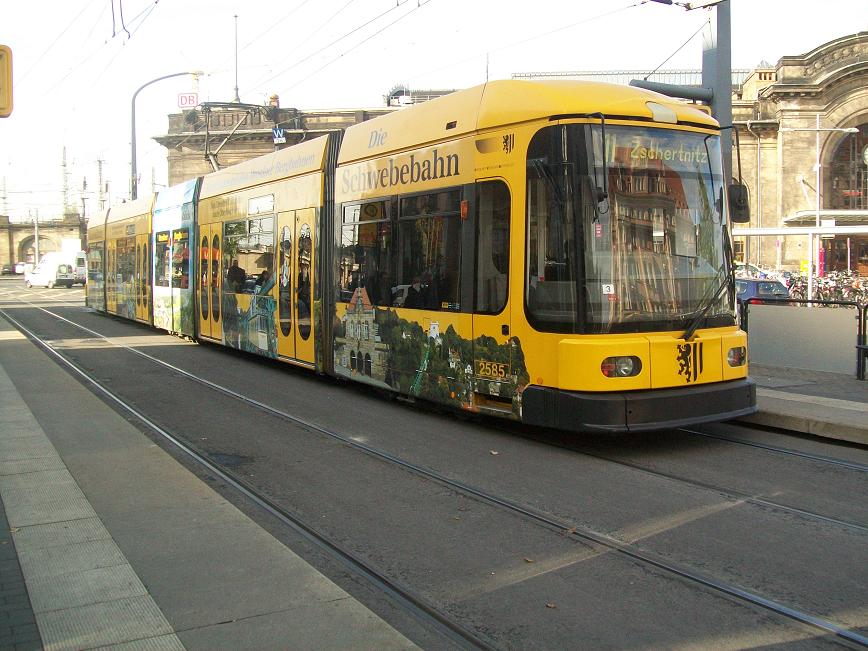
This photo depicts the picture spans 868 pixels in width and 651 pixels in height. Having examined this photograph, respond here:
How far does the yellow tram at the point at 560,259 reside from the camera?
7.71m

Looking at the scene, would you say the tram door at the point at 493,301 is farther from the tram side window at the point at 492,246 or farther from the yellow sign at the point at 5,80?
the yellow sign at the point at 5,80

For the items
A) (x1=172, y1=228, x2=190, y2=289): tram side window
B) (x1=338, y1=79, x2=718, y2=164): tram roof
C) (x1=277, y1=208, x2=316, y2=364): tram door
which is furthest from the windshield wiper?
(x1=172, y1=228, x2=190, y2=289): tram side window

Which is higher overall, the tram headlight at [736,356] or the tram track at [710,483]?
the tram headlight at [736,356]

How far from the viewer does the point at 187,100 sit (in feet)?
169

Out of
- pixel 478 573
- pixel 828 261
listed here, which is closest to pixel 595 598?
pixel 478 573

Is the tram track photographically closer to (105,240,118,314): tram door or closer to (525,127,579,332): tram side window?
(525,127,579,332): tram side window

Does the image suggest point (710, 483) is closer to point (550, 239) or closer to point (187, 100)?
point (550, 239)

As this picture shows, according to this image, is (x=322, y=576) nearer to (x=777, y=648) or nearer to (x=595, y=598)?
(x=595, y=598)

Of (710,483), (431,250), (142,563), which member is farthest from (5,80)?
(710,483)

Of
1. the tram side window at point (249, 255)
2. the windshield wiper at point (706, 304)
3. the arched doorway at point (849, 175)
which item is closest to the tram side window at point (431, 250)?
the windshield wiper at point (706, 304)

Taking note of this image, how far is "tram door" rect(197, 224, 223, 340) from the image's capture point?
16.8 meters

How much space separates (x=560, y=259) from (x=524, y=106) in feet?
5.09

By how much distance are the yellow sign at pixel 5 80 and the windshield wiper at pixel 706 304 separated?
20.9ft

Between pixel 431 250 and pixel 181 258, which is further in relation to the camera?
pixel 181 258
